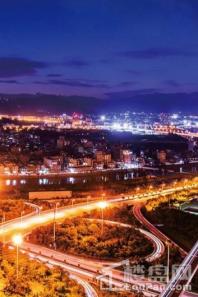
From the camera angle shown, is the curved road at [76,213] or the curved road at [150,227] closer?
the curved road at [76,213]

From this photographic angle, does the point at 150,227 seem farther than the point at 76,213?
No

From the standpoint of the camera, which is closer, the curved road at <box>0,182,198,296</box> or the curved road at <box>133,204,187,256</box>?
the curved road at <box>0,182,198,296</box>

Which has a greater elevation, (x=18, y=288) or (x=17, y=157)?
(x=17, y=157)

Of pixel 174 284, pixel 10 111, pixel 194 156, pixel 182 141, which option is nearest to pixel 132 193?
pixel 174 284

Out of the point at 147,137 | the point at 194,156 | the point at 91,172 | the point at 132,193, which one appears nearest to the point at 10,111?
the point at 147,137

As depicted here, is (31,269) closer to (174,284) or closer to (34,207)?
(174,284)

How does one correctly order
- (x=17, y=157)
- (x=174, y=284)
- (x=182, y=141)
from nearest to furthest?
1. (x=174, y=284)
2. (x=17, y=157)
3. (x=182, y=141)

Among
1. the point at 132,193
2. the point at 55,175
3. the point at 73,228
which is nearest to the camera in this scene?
the point at 73,228

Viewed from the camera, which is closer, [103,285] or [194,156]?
[103,285]

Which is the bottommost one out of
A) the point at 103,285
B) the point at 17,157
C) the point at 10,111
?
the point at 103,285

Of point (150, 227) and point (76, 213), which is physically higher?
point (76, 213)
